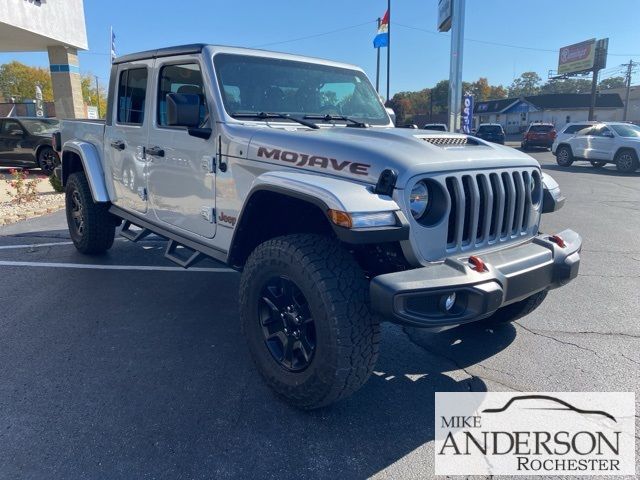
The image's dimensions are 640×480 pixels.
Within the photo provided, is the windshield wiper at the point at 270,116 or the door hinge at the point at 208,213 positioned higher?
the windshield wiper at the point at 270,116

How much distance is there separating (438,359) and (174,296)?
2.52 metres

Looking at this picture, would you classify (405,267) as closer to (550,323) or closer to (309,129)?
(309,129)

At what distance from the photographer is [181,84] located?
377 cm

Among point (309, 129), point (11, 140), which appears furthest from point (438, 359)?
point (11, 140)

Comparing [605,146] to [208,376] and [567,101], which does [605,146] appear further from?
[567,101]

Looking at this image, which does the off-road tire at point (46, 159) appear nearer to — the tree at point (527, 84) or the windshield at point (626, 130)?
the windshield at point (626, 130)

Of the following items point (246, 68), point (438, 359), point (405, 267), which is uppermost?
point (246, 68)

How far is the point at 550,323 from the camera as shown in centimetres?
400

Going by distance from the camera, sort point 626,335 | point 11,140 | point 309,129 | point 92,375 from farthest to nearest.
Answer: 1. point 11,140
2. point 626,335
3. point 309,129
4. point 92,375

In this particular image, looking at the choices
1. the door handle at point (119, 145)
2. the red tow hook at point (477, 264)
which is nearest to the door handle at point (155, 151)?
the door handle at point (119, 145)

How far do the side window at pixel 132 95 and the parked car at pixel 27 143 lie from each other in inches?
384

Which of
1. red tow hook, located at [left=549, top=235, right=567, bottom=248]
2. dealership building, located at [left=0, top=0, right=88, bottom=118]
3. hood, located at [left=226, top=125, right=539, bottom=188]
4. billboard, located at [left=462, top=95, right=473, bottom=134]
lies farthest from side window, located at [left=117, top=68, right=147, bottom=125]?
billboard, located at [left=462, top=95, right=473, bottom=134]

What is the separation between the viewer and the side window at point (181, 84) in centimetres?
350

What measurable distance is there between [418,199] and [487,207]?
1.53ft
